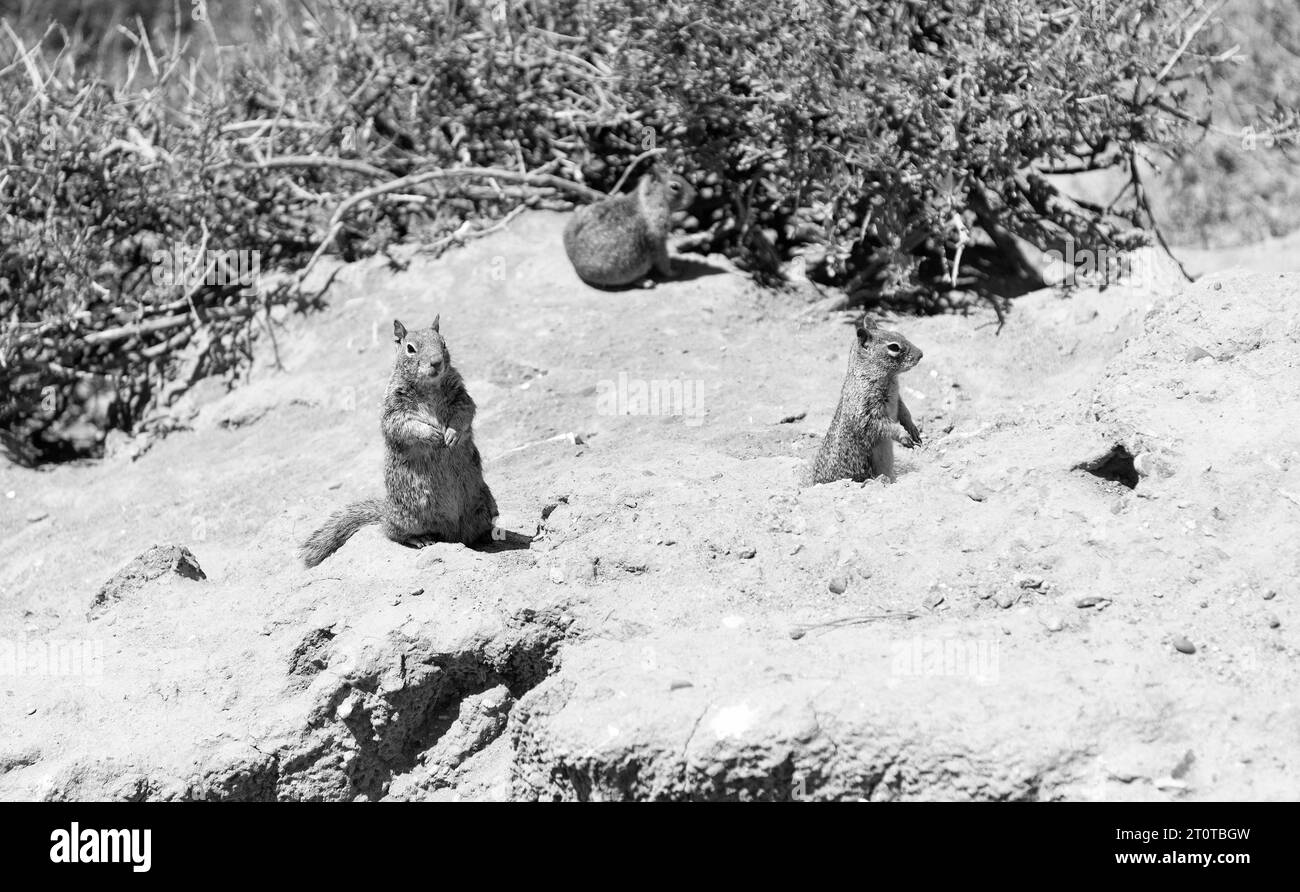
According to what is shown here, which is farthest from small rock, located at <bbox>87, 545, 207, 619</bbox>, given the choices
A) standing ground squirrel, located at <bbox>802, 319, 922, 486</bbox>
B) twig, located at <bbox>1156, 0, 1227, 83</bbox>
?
twig, located at <bbox>1156, 0, 1227, 83</bbox>

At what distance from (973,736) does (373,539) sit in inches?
134

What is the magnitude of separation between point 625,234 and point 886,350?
3.07m

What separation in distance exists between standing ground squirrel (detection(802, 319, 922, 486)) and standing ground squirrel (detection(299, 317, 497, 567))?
5.39 ft

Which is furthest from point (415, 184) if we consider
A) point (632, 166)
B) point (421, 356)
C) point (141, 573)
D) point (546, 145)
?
point (141, 573)

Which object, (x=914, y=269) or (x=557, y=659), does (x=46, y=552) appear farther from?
(x=914, y=269)

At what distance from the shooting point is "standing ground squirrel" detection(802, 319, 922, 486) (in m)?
7.07

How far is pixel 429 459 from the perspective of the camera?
6848 mm
